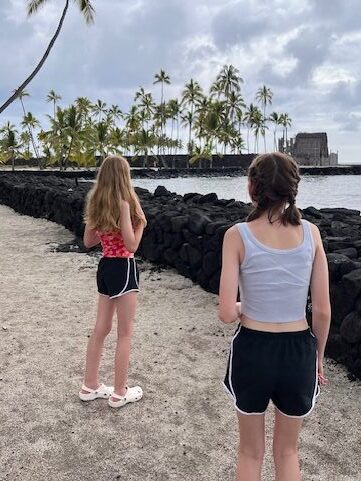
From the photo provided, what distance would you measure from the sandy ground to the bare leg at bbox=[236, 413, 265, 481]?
960mm

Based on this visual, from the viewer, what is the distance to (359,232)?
770cm

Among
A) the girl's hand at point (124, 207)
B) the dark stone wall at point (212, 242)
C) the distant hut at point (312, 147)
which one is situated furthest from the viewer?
the distant hut at point (312, 147)

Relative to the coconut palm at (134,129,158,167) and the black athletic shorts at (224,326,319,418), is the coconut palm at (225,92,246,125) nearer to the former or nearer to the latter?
the coconut palm at (134,129,158,167)

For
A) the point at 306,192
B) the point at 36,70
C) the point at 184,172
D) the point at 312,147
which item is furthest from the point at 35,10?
the point at 312,147

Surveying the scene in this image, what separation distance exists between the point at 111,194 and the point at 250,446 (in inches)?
70.8

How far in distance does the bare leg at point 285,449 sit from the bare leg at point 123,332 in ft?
5.07

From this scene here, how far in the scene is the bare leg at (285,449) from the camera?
2.08 meters

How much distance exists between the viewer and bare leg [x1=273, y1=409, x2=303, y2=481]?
6.84ft

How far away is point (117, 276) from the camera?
3.40 m

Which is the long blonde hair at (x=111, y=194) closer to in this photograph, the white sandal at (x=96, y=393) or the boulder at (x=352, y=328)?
the white sandal at (x=96, y=393)

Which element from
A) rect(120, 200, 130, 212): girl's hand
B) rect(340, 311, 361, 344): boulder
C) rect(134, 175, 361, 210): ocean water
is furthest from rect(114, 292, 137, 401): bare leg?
rect(134, 175, 361, 210): ocean water

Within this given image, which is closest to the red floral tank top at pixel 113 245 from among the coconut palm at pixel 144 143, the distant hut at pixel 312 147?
the coconut palm at pixel 144 143

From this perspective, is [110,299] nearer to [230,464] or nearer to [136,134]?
[230,464]

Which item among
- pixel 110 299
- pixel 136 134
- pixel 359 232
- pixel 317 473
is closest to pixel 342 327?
pixel 317 473
